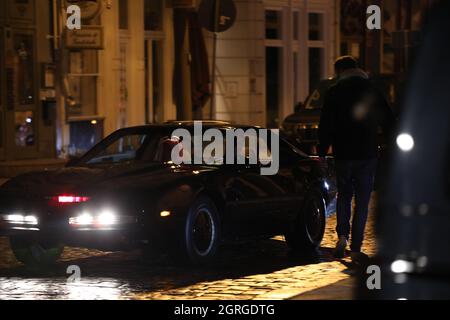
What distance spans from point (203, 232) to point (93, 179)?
1079 mm

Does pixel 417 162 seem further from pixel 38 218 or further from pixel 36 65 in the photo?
pixel 36 65

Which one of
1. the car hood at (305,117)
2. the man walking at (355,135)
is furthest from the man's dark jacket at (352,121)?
the car hood at (305,117)

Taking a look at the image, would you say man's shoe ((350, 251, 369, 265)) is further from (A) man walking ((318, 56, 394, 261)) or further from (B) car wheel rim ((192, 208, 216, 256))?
(B) car wheel rim ((192, 208, 216, 256))

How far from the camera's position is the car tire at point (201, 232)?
10734mm

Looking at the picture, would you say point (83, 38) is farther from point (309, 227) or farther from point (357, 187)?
point (357, 187)

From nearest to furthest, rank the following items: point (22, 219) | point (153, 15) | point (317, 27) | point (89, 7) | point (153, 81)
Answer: point (22, 219) → point (89, 7) → point (153, 15) → point (153, 81) → point (317, 27)

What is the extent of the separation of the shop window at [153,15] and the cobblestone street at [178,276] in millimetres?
13335

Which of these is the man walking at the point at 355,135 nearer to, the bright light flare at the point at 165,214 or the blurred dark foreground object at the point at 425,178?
the bright light flare at the point at 165,214

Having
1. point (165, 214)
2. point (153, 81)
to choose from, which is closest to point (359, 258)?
point (165, 214)

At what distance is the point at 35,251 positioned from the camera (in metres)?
11.3

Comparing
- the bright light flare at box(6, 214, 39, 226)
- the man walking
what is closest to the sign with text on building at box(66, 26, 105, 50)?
the man walking

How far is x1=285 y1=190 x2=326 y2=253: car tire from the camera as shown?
12.2 metres

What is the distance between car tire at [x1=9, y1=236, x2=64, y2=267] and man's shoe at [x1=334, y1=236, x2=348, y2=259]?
256cm

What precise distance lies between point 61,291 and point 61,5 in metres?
13.3
